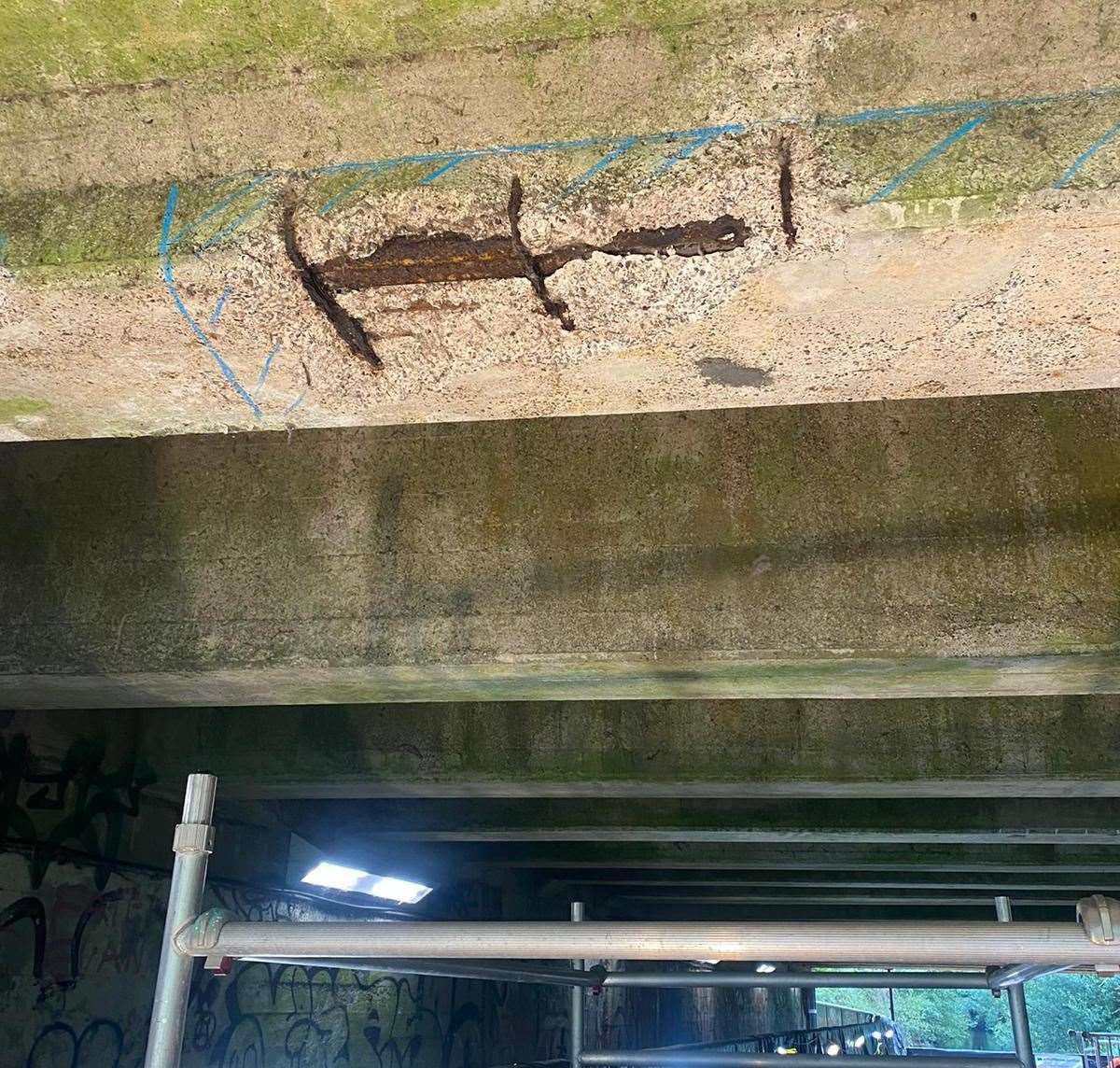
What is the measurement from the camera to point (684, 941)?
6.42 feet

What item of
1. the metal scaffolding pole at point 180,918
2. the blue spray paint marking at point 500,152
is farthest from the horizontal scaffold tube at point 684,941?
the blue spray paint marking at point 500,152

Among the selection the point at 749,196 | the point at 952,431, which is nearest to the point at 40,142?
the point at 749,196

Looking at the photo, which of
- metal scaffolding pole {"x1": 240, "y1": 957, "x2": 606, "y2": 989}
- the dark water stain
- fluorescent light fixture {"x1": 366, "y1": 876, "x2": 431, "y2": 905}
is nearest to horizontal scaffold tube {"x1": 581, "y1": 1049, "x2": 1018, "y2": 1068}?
metal scaffolding pole {"x1": 240, "y1": 957, "x2": 606, "y2": 989}

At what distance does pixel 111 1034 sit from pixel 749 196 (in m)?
6.79

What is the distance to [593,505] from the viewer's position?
369cm

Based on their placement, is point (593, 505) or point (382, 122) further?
point (593, 505)

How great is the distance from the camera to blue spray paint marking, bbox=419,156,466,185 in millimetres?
1960

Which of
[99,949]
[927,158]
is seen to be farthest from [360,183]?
[99,949]

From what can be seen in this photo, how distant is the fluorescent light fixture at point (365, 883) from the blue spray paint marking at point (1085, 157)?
27.3 ft

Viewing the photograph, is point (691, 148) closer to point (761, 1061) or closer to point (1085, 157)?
point (1085, 157)

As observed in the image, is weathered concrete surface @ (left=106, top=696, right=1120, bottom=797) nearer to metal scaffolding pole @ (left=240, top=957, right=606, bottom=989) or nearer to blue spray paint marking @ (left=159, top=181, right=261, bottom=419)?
metal scaffolding pole @ (left=240, top=957, right=606, bottom=989)

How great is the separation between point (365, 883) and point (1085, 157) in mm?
9135

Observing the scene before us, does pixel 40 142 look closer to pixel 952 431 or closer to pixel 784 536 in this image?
pixel 784 536

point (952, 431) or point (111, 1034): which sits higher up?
point (952, 431)
